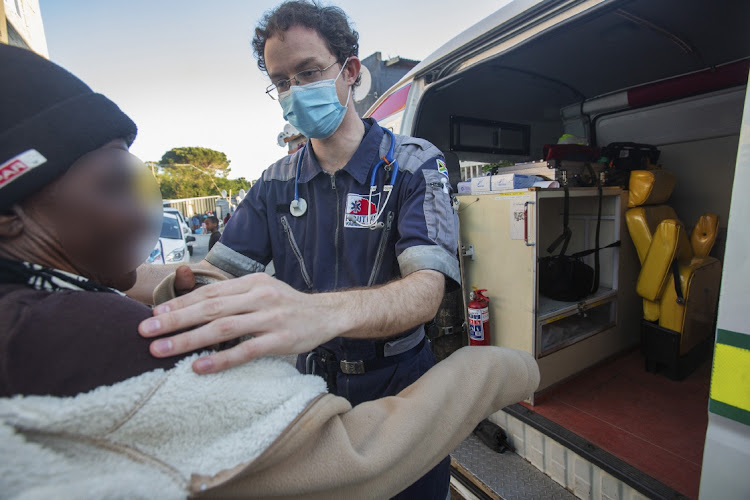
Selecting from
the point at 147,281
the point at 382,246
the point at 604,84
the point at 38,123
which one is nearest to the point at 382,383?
the point at 382,246

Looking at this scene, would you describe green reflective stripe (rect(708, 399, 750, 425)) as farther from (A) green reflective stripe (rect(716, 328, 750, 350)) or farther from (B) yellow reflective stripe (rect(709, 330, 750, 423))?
(A) green reflective stripe (rect(716, 328, 750, 350))

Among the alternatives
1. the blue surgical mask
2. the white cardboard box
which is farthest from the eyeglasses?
the white cardboard box

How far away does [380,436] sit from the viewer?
667 millimetres

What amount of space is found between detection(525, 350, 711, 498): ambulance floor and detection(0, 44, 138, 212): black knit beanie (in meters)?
2.62

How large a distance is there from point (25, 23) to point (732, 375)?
379 cm

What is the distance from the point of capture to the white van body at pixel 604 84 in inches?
82.5

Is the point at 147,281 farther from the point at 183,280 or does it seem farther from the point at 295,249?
the point at 295,249

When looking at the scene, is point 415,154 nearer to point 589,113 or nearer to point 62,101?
point 62,101

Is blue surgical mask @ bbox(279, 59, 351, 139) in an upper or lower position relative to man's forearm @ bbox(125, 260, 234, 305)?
upper

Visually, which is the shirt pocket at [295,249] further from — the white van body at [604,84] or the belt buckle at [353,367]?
the white van body at [604,84]

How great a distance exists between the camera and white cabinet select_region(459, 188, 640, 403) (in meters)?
2.60

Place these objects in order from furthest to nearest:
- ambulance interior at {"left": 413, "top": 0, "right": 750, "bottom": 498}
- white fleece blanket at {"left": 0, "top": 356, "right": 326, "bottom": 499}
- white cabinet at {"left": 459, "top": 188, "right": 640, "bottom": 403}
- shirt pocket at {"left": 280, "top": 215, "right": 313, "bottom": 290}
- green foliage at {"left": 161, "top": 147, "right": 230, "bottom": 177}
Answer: green foliage at {"left": 161, "top": 147, "right": 230, "bottom": 177}, white cabinet at {"left": 459, "top": 188, "right": 640, "bottom": 403}, ambulance interior at {"left": 413, "top": 0, "right": 750, "bottom": 498}, shirt pocket at {"left": 280, "top": 215, "right": 313, "bottom": 290}, white fleece blanket at {"left": 0, "top": 356, "right": 326, "bottom": 499}

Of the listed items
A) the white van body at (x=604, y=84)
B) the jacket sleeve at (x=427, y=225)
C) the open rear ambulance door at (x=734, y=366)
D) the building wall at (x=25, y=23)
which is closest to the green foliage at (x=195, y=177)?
the building wall at (x=25, y=23)

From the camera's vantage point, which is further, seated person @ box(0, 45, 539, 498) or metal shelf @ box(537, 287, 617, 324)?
metal shelf @ box(537, 287, 617, 324)
